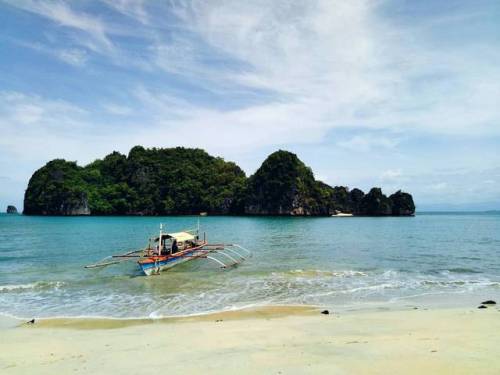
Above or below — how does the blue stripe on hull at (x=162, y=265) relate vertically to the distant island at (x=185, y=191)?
below

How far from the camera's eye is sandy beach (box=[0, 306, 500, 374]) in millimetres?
5477

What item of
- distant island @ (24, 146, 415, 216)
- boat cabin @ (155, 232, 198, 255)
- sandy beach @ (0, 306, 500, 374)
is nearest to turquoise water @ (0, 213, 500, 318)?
boat cabin @ (155, 232, 198, 255)

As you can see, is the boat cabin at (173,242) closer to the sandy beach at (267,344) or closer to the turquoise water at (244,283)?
the turquoise water at (244,283)

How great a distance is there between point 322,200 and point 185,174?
4890cm

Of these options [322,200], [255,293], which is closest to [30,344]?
[255,293]

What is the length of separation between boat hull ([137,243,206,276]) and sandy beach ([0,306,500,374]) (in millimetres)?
7614

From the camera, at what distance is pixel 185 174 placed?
136500mm

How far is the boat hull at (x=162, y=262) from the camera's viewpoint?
1834 cm

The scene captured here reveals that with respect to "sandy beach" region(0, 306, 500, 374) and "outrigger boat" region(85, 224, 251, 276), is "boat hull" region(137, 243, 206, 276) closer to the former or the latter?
"outrigger boat" region(85, 224, 251, 276)

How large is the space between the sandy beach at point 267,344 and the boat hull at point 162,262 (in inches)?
300

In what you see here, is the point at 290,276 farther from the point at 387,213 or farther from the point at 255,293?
the point at 387,213

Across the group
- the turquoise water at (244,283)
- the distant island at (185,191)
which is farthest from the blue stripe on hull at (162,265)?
the distant island at (185,191)

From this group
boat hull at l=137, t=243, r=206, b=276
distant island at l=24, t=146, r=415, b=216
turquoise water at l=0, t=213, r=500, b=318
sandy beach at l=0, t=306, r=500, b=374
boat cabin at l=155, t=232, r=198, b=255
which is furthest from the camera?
distant island at l=24, t=146, r=415, b=216

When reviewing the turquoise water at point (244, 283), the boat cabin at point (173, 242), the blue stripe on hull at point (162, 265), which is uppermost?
the boat cabin at point (173, 242)
